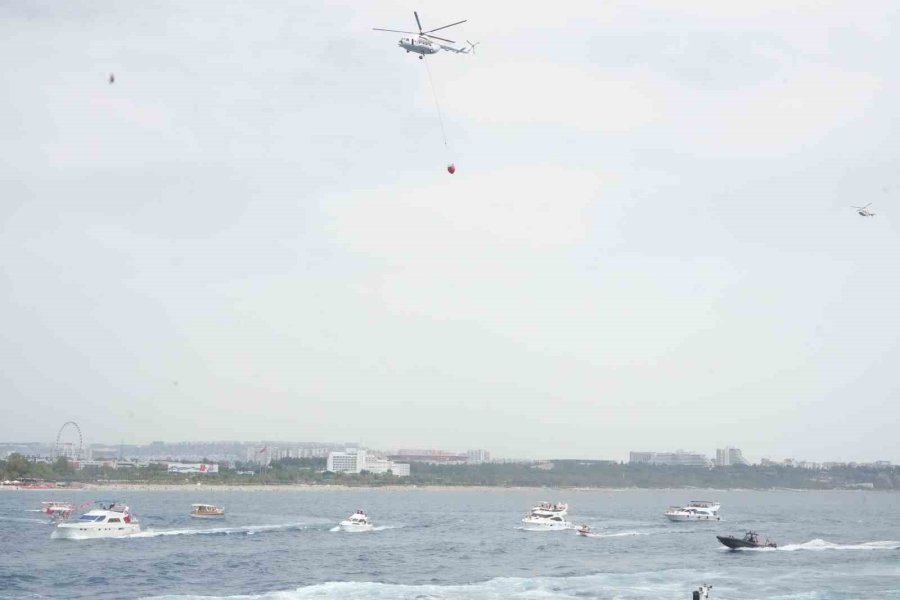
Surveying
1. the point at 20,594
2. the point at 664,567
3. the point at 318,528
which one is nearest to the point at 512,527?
the point at 318,528

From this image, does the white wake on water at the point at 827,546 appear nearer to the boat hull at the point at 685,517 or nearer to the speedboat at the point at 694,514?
the boat hull at the point at 685,517

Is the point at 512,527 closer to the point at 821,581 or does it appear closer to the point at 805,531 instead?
the point at 805,531

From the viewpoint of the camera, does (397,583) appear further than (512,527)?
No

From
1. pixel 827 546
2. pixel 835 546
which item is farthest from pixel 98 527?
pixel 835 546

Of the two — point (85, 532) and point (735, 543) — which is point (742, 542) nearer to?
point (735, 543)

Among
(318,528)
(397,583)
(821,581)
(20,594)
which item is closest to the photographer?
(20,594)

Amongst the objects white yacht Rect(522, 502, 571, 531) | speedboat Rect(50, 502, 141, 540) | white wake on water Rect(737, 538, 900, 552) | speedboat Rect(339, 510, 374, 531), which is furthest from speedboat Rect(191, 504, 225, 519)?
white wake on water Rect(737, 538, 900, 552)

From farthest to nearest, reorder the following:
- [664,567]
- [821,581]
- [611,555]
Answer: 1. [611,555]
2. [664,567]
3. [821,581]

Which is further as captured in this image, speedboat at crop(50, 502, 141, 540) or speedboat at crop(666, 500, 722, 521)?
speedboat at crop(666, 500, 722, 521)

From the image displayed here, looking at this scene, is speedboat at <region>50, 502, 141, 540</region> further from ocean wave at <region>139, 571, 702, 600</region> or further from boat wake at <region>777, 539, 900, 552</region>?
boat wake at <region>777, 539, 900, 552</region>
